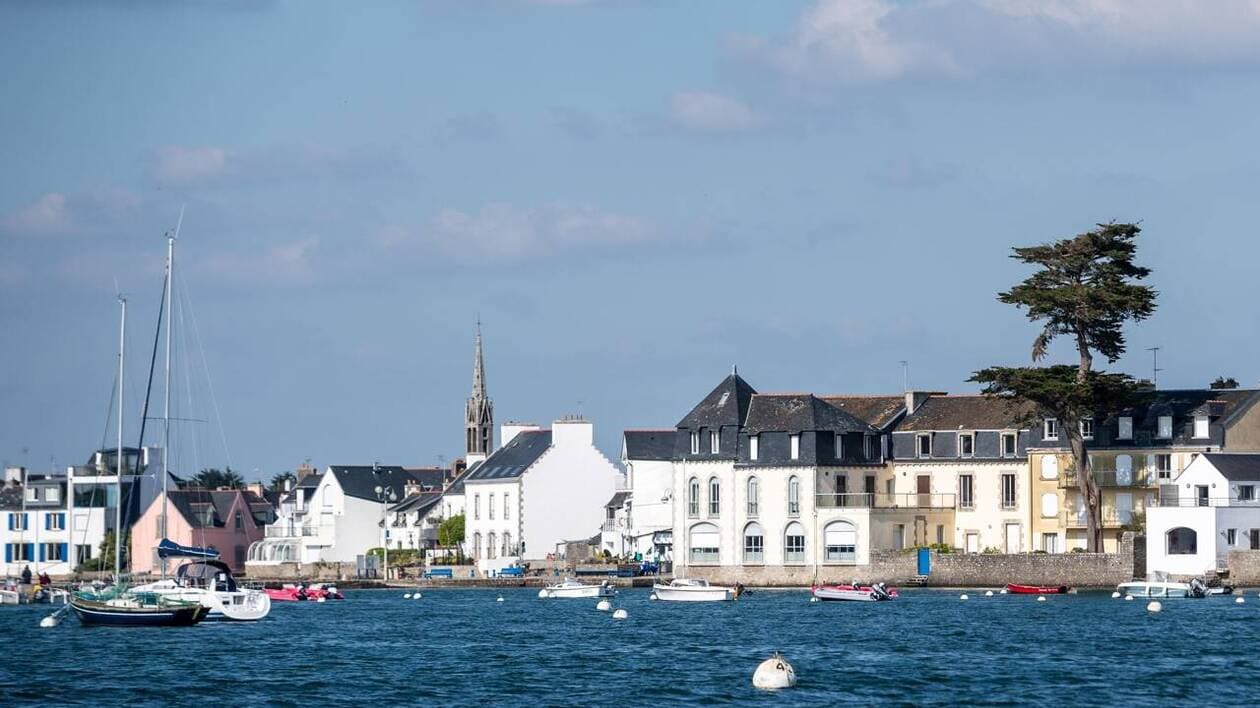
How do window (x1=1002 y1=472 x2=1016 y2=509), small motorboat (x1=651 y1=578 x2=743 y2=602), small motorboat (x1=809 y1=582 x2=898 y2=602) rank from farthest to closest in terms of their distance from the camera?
1. window (x1=1002 y1=472 x2=1016 y2=509)
2. small motorboat (x1=651 y1=578 x2=743 y2=602)
3. small motorboat (x1=809 y1=582 x2=898 y2=602)

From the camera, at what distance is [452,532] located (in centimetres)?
13488

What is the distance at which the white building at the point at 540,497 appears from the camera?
128 meters

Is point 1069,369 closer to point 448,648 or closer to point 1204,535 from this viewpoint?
point 1204,535

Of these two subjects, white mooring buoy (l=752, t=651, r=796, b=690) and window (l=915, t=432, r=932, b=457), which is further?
window (l=915, t=432, r=932, b=457)

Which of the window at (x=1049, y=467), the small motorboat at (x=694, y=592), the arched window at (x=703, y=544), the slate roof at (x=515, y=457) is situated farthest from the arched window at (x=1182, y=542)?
the slate roof at (x=515, y=457)

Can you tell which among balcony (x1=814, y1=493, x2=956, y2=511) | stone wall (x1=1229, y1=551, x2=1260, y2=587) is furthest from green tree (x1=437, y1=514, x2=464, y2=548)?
stone wall (x1=1229, y1=551, x2=1260, y2=587)

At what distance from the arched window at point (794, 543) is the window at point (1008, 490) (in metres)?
9.76

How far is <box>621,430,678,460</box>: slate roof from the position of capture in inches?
4902

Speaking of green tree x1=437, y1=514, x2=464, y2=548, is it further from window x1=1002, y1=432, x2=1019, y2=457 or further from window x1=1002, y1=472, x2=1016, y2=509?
window x1=1002, y1=432, x2=1019, y2=457

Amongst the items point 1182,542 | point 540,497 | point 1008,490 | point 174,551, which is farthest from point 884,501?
point 174,551

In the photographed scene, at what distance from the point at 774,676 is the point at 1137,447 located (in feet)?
167

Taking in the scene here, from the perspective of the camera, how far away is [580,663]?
210ft

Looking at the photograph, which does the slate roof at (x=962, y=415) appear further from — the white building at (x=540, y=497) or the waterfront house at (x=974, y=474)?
the white building at (x=540, y=497)

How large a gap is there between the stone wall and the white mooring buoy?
143 feet
